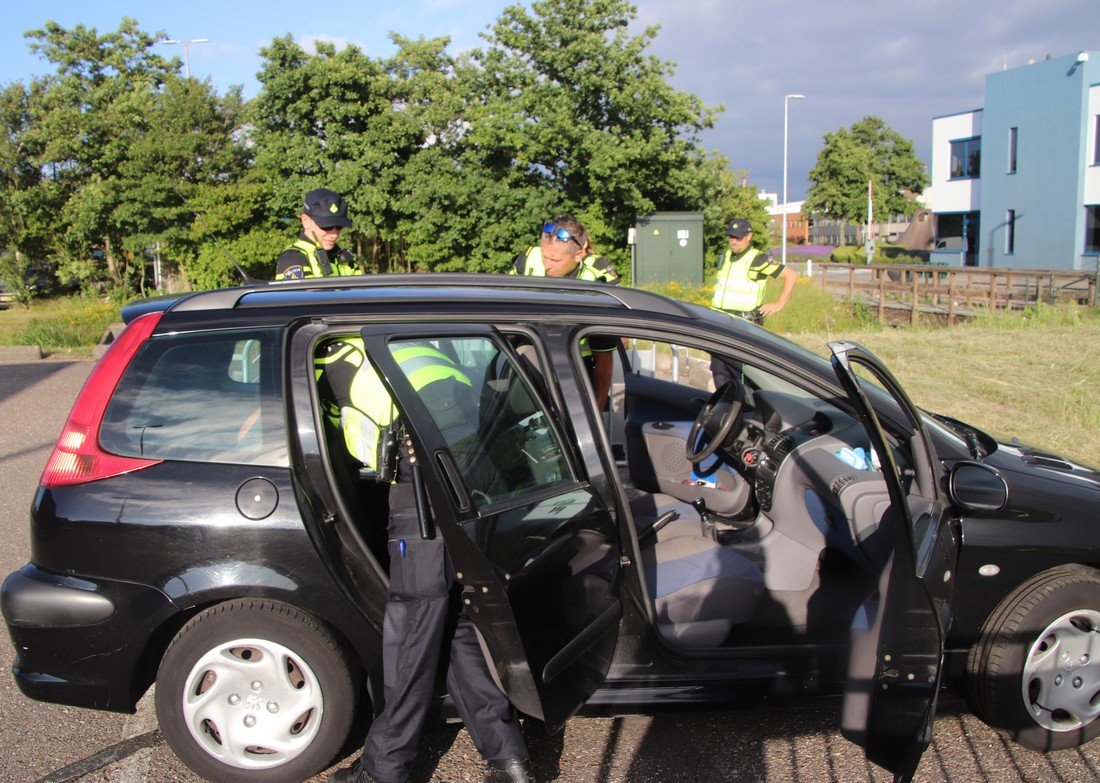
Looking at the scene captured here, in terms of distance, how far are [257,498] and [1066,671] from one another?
272 cm

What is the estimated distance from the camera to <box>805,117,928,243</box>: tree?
57812 millimetres

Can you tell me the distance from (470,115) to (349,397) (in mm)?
21407

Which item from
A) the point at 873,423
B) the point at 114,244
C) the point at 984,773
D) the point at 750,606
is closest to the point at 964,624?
the point at 984,773

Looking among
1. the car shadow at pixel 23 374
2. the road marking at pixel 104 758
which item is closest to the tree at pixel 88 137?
the car shadow at pixel 23 374

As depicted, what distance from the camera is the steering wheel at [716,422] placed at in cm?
404

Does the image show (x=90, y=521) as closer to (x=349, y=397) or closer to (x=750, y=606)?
(x=349, y=397)

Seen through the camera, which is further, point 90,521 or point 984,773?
point 984,773

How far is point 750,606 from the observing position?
334cm

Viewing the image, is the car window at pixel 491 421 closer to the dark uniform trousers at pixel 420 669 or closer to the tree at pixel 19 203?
the dark uniform trousers at pixel 420 669

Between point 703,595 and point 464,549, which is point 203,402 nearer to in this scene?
point 464,549

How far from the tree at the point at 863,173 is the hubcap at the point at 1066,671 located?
191ft

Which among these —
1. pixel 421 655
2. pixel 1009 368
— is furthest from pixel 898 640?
pixel 1009 368

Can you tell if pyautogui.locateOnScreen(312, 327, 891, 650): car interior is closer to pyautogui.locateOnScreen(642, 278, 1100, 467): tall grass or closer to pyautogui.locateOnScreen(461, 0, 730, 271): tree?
pyautogui.locateOnScreen(642, 278, 1100, 467): tall grass

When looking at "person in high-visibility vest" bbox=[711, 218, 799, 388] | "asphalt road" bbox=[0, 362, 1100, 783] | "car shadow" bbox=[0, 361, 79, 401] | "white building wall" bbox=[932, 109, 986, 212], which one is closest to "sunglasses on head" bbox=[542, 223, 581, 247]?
"person in high-visibility vest" bbox=[711, 218, 799, 388]
